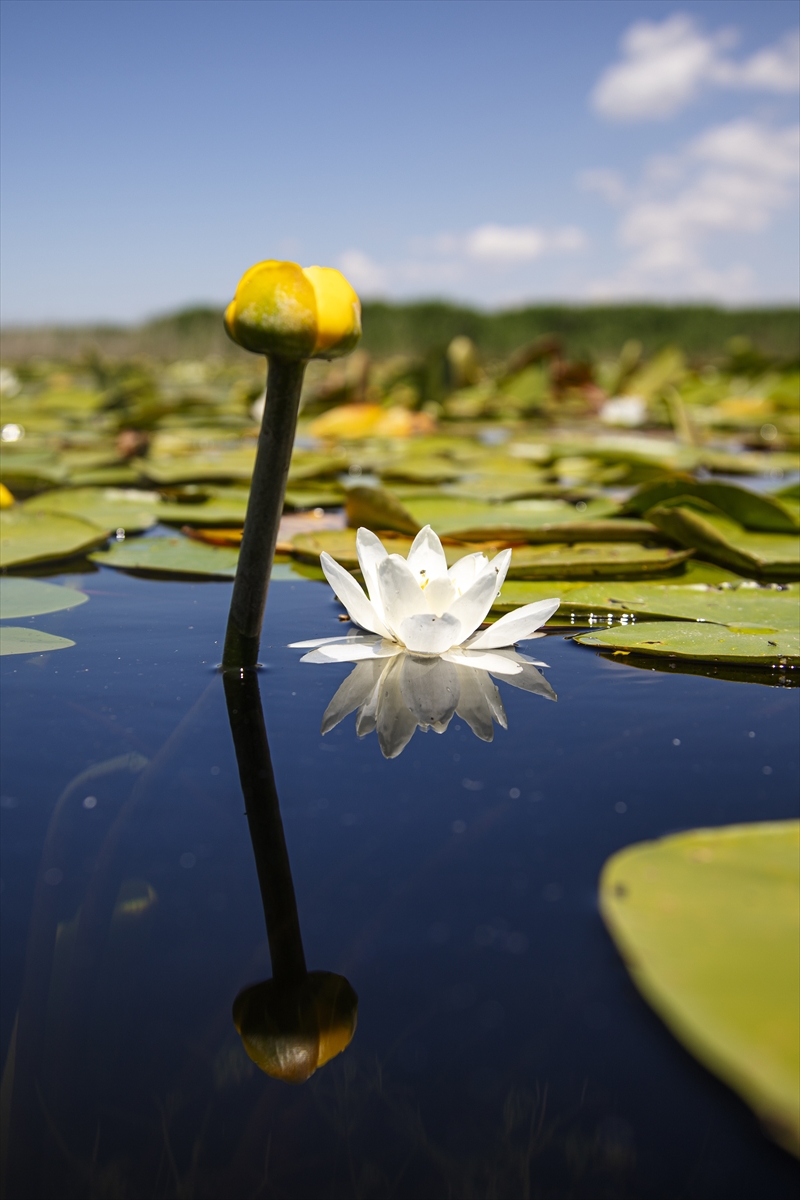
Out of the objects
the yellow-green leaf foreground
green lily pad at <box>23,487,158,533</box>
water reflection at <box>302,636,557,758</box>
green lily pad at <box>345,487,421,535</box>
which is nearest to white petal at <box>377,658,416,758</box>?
water reflection at <box>302,636,557,758</box>

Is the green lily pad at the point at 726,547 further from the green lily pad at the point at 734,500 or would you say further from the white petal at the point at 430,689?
the white petal at the point at 430,689

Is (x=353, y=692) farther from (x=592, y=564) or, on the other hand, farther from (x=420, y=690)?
(x=592, y=564)

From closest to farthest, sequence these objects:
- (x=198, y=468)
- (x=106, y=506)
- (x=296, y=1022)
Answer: (x=296, y=1022)
(x=106, y=506)
(x=198, y=468)

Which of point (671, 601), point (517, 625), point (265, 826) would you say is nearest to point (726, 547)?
point (671, 601)

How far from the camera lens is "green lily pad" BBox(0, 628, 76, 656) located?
3.09ft

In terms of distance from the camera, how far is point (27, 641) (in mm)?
966

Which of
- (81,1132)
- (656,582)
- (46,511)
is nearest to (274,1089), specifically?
(81,1132)

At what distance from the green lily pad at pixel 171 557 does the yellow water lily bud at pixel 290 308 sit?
0.61 meters

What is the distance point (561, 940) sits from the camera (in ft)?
1.56

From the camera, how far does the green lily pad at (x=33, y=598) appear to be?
43.1 inches

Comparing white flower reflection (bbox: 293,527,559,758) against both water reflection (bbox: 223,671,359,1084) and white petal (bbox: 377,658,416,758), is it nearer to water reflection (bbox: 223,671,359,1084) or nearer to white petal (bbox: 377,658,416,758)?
white petal (bbox: 377,658,416,758)

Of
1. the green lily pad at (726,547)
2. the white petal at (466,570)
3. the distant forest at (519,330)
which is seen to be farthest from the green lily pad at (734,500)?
the distant forest at (519,330)

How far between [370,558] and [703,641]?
364mm

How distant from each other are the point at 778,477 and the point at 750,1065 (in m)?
2.46
